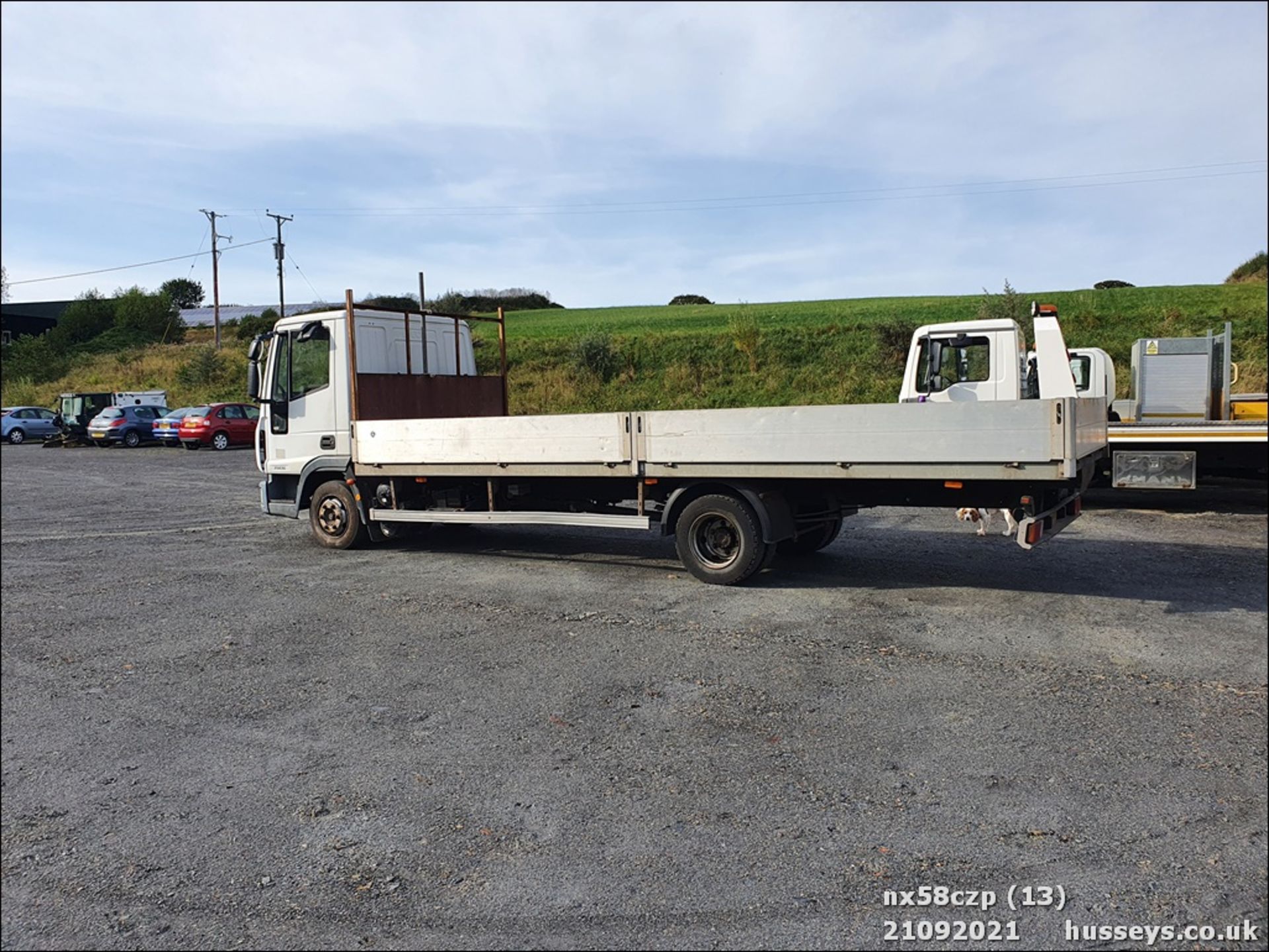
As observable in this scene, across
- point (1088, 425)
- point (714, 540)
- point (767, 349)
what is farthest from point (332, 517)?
point (767, 349)

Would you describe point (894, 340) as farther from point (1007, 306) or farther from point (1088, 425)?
point (1088, 425)

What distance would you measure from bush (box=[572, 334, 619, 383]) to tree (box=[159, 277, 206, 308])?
2712 centimetres

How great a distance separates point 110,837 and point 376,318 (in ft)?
22.6

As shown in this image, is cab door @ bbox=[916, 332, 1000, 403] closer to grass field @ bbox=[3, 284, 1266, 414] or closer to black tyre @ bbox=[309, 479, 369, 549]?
grass field @ bbox=[3, 284, 1266, 414]

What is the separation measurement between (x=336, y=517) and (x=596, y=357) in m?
22.0

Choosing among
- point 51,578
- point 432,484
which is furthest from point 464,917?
point 432,484

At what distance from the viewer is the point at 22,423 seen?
2.82 m

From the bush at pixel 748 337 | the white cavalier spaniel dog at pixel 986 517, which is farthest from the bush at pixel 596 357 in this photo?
the white cavalier spaniel dog at pixel 986 517

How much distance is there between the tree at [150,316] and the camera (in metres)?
3.02

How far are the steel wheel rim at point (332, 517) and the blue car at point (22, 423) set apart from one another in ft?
19.6

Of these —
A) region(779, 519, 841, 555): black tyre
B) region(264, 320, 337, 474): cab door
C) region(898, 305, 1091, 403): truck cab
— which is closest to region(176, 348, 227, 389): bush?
region(264, 320, 337, 474): cab door

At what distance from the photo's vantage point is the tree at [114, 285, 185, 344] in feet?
9.89

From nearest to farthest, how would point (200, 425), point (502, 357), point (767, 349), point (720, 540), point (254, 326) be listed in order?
point (720, 540) → point (254, 326) → point (502, 357) → point (200, 425) → point (767, 349)

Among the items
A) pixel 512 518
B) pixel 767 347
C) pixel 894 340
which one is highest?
pixel 767 347
